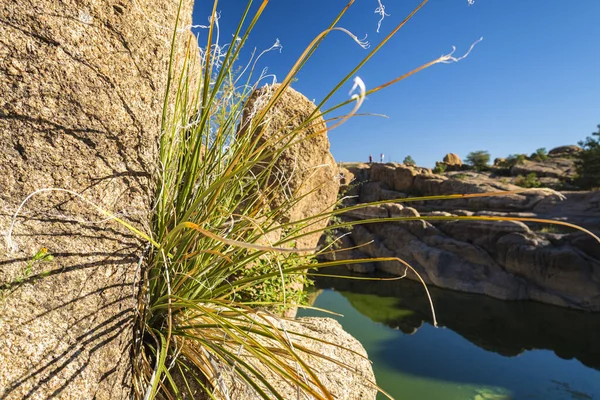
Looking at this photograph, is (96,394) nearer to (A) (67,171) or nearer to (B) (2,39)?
(A) (67,171)

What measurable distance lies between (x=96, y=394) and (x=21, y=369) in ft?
0.66

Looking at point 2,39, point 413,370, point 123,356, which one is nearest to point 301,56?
point 2,39

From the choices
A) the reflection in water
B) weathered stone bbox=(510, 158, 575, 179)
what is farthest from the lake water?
weathered stone bbox=(510, 158, 575, 179)

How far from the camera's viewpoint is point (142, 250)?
108 cm

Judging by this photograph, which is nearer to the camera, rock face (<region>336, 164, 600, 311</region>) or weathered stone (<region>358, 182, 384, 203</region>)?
rock face (<region>336, 164, 600, 311</region>)

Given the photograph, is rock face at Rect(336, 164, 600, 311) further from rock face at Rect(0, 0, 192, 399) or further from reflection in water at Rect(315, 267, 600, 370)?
rock face at Rect(0, 0, 192, 399)

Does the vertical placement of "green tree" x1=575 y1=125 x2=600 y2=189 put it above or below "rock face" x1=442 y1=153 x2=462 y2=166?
below

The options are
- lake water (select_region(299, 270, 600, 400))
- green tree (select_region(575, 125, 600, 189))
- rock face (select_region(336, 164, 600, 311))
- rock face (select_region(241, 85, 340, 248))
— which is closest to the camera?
A: rock face (select_region(241, 85, 340, 248))

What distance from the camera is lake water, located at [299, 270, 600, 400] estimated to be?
488cm

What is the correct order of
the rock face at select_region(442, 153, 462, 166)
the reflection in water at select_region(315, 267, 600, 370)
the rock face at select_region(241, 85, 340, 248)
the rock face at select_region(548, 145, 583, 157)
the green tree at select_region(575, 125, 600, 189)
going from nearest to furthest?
1. the rock face at select_region(241, 85, 340, 248)
2. the reflection in water at select_region(315, 267, 600, 370)
3. the green tree at select_region(575, 125, 600, 189)
4. the rock face at select_region(548, 145, 583, 157)
5. the rock face at select_region(442, 153, 462, 166)

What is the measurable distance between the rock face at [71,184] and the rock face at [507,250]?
822cm

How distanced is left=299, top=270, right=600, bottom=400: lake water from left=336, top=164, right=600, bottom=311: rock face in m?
0.58

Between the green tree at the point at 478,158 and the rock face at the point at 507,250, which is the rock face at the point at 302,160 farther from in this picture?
the green tree at the point at 478,158

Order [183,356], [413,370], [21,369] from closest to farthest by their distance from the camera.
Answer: [21,369], [183,356], [413,370]
